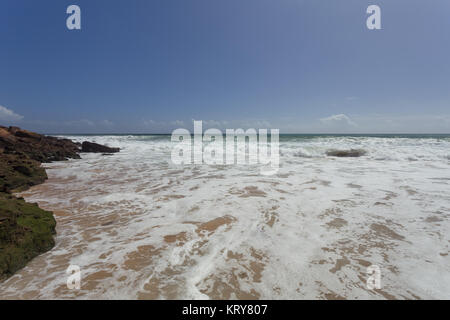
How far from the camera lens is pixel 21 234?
8.33 ft

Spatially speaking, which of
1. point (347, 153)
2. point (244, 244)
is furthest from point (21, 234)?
point (347, 153)

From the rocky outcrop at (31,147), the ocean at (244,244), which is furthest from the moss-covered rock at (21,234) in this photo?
the rocky outcrop at (31,147)

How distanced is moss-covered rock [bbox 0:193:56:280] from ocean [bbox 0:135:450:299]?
4.8 inches

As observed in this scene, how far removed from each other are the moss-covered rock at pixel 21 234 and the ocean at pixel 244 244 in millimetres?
122

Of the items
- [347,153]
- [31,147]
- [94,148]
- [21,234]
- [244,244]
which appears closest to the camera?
[21,234]

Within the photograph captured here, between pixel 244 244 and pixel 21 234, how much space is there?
2858 millimetres

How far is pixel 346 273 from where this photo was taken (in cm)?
229

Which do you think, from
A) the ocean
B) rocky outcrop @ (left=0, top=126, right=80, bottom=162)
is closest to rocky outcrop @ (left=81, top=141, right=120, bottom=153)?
rocky outcrop @ (left=0, top=126, right=80, bottom=162)

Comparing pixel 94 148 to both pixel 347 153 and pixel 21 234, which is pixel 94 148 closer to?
pixel 21 234

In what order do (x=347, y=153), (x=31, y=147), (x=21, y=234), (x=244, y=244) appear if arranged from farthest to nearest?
(x=347, y=153), (x=31, y=147), (x=244, y=244), (x=21, y=234)

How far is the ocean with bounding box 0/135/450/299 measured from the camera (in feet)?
6.82

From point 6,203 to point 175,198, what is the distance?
2.84 m
